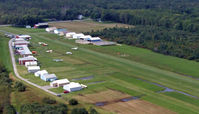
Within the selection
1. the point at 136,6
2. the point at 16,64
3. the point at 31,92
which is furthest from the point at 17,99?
the point at 136,6

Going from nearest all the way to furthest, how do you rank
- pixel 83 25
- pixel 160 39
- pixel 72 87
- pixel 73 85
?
1. pixel 72 87
2. pixel 73 85
3. pixel 160 39
4. pixel 83 25

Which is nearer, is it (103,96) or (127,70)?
(103,96)

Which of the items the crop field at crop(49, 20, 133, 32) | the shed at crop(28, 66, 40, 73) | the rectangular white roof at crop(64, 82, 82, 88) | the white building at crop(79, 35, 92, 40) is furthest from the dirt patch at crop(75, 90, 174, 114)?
the crop field at crop(49, 20, 133, 32)

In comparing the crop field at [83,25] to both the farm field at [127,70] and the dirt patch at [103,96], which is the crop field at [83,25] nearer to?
the farm field at [127,70]

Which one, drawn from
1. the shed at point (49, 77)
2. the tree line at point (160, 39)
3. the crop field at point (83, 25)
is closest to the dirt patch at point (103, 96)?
the shed at point (49, 77)

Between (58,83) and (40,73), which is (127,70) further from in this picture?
(40,73)

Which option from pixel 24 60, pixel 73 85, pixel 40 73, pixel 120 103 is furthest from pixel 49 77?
pixel 120 103
